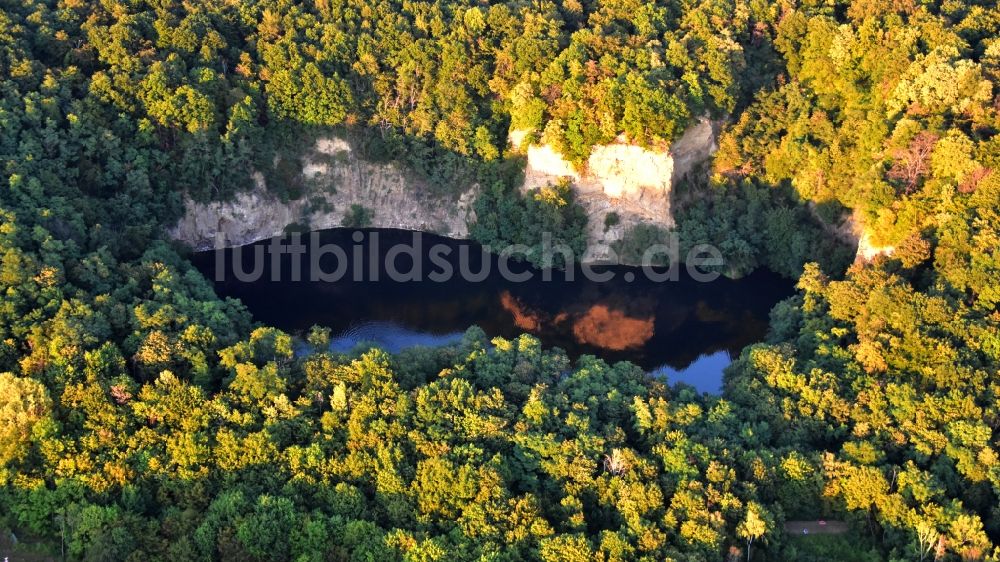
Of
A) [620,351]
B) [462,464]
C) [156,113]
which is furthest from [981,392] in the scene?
[156,113]

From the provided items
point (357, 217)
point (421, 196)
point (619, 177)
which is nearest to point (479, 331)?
point (619, 177)

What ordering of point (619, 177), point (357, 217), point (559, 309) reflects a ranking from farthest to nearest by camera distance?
point (357, 217) → point (619, 177) → point (559, 309)

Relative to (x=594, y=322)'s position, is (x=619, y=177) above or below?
above

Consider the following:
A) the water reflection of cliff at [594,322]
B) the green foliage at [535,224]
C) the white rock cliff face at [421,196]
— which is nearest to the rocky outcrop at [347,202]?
the white rock cliff face at [421,196]

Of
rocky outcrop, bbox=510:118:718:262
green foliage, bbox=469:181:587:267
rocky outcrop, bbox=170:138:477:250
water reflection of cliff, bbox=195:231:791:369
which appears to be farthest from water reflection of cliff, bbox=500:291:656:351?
rocky outcrop, bbox=170:138:477:250

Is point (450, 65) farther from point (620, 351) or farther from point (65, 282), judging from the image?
point (65, 282)

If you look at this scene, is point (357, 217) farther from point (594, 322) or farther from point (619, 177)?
point (594, 322)

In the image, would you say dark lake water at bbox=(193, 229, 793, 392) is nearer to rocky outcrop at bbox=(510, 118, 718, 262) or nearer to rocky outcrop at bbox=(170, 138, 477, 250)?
rocky outcrop at bbox=(170, 138, 477, 250)
